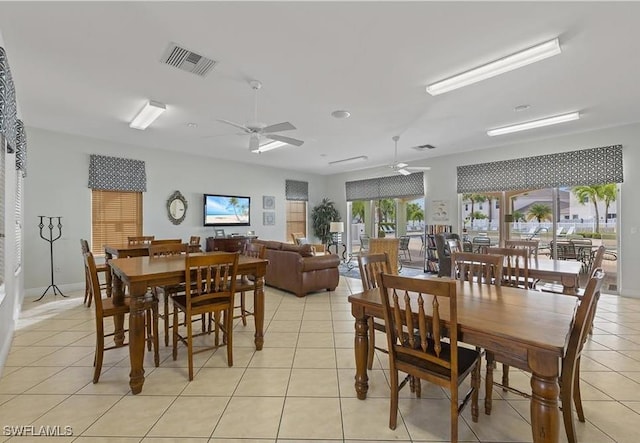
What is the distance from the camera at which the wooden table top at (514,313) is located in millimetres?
1441

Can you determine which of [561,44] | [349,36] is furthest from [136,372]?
[561,44]

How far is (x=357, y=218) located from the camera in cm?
941

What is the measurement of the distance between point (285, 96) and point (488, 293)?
3.05 metres

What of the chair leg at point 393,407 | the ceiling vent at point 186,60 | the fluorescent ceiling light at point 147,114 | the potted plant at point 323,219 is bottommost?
the chair leg at point 393,407

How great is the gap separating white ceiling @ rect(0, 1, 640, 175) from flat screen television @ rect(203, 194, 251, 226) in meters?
2.34

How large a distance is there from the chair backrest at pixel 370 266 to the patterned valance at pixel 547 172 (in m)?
4.78

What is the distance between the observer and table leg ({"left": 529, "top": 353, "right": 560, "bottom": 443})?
4.50ft

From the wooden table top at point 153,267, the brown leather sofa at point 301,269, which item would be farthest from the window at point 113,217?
the wooden table top at point 153,267

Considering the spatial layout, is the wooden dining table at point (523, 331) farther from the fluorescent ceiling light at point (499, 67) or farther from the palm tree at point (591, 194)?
the palm tree at point (591, 194)

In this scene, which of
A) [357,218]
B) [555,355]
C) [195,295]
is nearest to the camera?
[555,355]

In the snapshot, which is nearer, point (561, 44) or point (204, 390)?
point (204, 390)

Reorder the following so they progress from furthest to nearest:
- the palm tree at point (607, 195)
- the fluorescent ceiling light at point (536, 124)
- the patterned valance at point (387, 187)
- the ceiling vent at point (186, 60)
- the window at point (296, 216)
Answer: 1. the window at point (296, 216)
2. the patterned valance at point (387, 187)
3. the palm tree at point (607, 195)
4. the fluorescent ceiling light at point (536, 124)
5. the ceiling vent at point (186, 60)

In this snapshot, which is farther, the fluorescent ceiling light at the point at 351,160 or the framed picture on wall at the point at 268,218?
the framed picture on wall at the point at 268,218

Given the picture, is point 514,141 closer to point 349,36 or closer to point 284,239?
point 349,36
